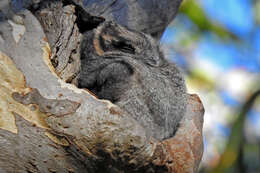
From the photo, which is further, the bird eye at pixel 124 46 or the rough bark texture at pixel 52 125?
the bird eye at pixel 124 46

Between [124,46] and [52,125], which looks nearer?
[52,125]

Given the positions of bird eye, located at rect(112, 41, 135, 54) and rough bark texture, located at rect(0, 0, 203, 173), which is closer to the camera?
rough bark texture, located at rect(0, 0, 203, 173)

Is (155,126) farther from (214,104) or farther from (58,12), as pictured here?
(214,104)

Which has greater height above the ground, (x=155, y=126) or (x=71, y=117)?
(x=71, y=117)

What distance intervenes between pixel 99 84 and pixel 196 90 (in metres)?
8.95

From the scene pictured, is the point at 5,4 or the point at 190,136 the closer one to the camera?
the point at 5,4

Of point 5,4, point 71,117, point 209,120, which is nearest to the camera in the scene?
point 71,117

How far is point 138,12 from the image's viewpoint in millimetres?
5883

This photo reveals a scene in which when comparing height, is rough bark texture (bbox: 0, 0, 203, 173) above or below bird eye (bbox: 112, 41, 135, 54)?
above

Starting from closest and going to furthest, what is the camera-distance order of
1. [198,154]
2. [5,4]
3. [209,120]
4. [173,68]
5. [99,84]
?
[5,4]
[198,154]
[99,84]
[173,68]
[209,120]

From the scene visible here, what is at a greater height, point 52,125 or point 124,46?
point 52,125

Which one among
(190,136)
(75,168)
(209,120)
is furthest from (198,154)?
(209,120)

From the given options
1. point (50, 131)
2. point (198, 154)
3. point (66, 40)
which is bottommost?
point (198, 154)

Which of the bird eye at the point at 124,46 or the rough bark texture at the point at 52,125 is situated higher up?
the rough bark texture at the point at 52,125
